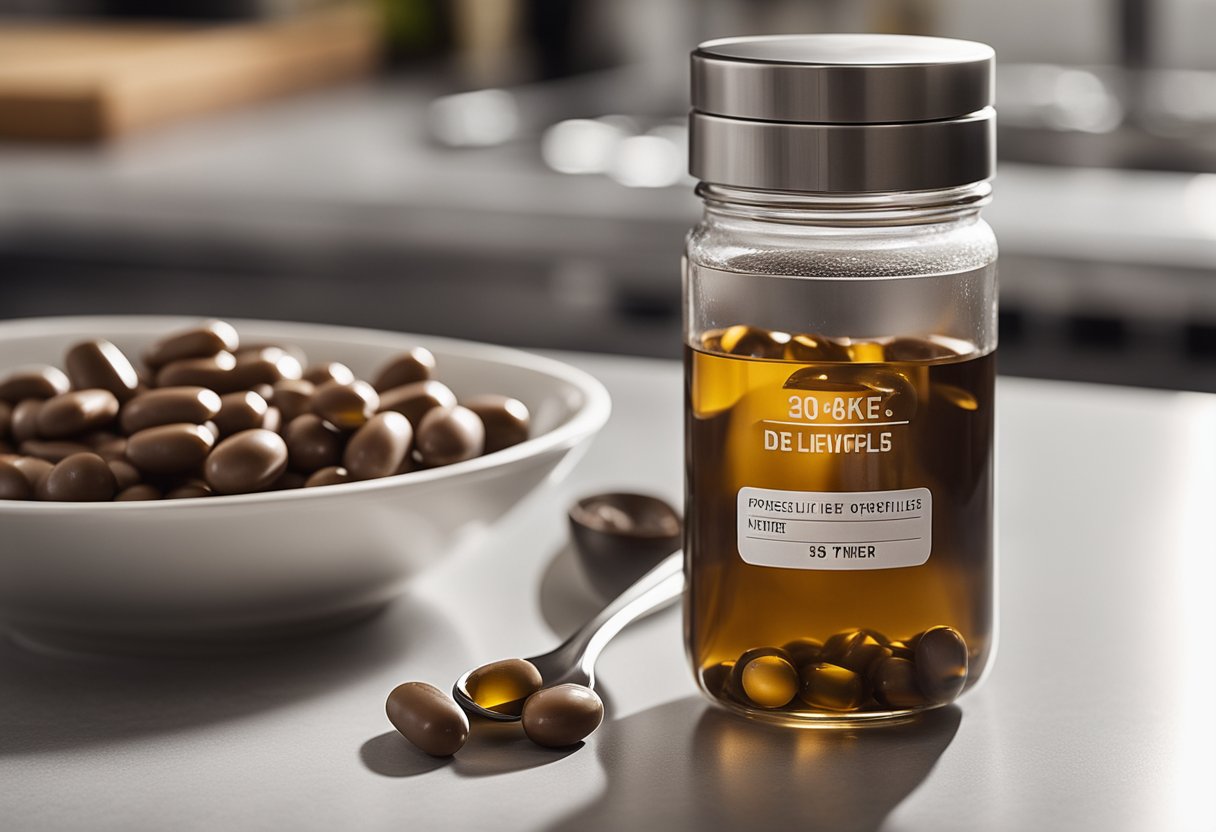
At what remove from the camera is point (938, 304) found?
2.00ft

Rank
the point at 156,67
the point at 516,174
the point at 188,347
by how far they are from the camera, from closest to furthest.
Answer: the point at 188,347, the point at 516,174, the point at 156,67

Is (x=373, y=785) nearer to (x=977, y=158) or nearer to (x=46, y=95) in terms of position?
(x=977, y=158)

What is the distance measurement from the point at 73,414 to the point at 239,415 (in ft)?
0.24

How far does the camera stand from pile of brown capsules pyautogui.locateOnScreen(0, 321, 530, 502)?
0.69m

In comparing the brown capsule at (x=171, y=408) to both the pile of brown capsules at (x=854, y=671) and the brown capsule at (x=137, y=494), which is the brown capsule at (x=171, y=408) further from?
the pile of brown capsules at (x=854, y=671)

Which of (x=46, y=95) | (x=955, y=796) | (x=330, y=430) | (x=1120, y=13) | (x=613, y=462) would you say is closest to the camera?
(x=955, y=796)

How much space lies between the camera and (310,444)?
0.72 m

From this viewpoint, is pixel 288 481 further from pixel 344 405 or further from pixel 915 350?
pixel 915 350

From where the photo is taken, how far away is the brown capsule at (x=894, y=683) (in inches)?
24.3

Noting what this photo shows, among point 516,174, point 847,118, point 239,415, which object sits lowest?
point 516,174

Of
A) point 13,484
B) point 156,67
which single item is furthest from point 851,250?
point 156,67

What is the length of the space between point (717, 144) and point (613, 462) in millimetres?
420

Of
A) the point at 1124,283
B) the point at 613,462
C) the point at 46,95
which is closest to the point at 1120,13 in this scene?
the point at 1124,283

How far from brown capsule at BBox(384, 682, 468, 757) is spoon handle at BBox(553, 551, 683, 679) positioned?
71mm
